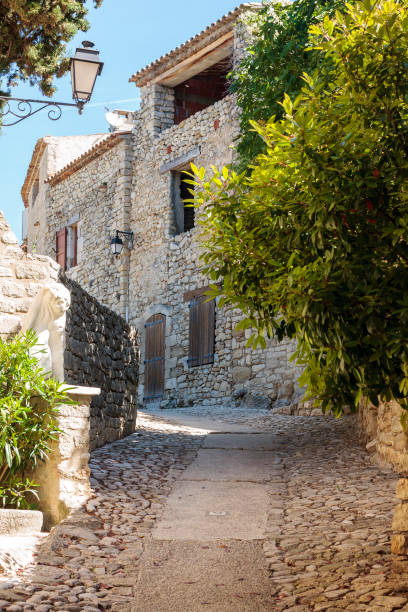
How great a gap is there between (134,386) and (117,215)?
9.37 m

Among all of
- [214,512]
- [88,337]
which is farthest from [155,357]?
[214,512]

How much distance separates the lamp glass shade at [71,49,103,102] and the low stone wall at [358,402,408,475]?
4.31 m

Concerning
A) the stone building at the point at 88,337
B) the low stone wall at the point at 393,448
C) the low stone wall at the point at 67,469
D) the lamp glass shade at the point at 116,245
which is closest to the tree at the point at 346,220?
the low stone wall at the point at 393,448

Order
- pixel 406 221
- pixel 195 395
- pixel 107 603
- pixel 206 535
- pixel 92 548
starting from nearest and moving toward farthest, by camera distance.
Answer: pixel 406 221, pixel 107 603, pixel 92 548, pixel 206 535, pixel 195 395

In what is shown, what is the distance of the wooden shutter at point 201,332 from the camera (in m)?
15.3

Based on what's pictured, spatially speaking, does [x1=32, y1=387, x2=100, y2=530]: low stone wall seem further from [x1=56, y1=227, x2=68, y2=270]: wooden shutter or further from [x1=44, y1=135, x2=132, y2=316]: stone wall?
[x1=56, y1=227, x2=68, y2=270]: wooden shutter

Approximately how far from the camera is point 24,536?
5129 millimetres

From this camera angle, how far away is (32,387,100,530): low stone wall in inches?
219

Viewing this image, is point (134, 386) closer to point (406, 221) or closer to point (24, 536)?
point (24, 536)

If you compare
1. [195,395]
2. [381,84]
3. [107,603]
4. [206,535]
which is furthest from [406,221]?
[195,395]

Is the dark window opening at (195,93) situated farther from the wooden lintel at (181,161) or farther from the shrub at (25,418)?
the shrub at (25,418)

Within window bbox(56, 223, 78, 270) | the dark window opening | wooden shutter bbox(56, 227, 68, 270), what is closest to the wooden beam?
the dark window opening

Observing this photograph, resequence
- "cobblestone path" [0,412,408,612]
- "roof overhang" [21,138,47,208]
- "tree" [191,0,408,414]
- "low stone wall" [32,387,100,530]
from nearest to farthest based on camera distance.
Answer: "tree" [191,0,408,414] < "cobblestone path" [0,412,408,612] < "low stone wall" [32,387,100,530] < "roof overhang" [21,138,47,208]

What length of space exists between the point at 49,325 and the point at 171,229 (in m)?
11.4
